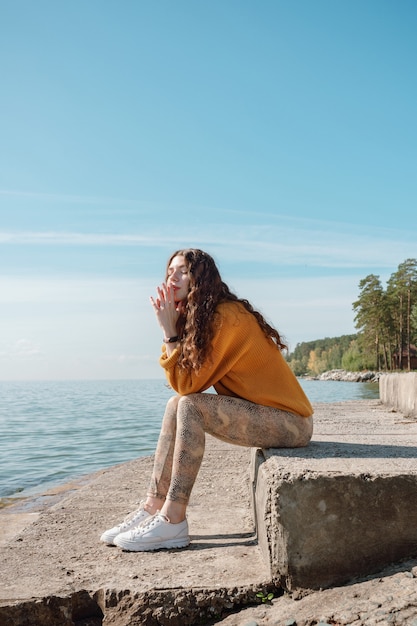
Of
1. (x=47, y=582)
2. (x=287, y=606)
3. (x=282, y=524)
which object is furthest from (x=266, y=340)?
(x=47, y=582)

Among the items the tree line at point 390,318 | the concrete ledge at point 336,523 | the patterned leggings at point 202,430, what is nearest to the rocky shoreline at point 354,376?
the tree line at point 390,318

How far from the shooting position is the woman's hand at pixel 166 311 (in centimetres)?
371

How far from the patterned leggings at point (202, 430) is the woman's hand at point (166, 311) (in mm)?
424

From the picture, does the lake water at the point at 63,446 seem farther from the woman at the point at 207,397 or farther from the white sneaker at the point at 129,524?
the woman at the point at 207,397

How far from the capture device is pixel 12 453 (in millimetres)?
11172

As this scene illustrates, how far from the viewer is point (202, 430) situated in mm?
3445

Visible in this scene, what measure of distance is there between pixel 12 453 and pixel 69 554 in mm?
8184

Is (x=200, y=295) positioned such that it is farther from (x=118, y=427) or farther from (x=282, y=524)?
(x=118, y=427)

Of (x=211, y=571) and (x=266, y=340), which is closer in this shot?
(x=211, y=571)

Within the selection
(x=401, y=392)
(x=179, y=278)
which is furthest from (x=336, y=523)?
(x=401, y=392)

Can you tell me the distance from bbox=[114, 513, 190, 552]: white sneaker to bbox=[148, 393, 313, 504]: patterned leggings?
0.14 metres

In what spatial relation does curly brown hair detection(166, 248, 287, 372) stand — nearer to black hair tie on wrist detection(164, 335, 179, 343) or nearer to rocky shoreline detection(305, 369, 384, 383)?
black hair tie on wrist detection(164, 335, 179, 343)

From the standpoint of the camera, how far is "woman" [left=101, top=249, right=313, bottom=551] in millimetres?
3439

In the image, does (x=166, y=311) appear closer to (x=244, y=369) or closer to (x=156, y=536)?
(x=244, y=369)
